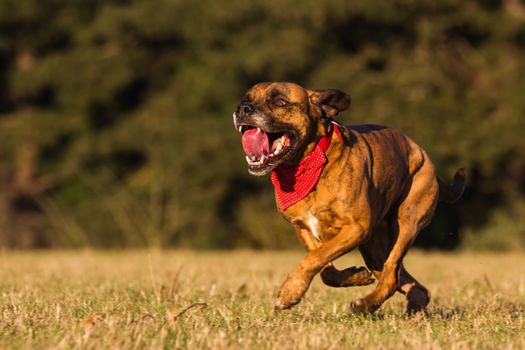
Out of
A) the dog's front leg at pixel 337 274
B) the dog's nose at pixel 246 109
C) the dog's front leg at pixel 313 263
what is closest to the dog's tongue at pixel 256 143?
the dog's nose at pixel 246 109

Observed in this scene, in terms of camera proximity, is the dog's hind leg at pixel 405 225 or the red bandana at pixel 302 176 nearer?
the red bandana at pixel 302 176

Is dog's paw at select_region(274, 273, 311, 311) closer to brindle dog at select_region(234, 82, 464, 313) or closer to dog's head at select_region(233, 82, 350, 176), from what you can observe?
brindle dog at select_region(234, 82, 464, 313)

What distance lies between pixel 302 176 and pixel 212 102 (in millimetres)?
20568

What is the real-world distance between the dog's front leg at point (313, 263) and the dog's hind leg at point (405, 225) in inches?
21.5

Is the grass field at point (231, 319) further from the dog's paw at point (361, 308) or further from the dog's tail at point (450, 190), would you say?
the dog's tail at point (450, 190)

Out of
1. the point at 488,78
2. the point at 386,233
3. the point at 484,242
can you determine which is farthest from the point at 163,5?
the point at 386,233

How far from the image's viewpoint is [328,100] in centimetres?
655

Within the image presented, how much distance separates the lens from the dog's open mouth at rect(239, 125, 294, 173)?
619 cm

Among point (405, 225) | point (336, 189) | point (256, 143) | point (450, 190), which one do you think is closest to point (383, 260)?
point (405, 225)

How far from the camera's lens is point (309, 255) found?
5.96 metres

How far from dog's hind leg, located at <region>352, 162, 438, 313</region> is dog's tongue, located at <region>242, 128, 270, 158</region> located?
1.17 m

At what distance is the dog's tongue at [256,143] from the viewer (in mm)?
6242

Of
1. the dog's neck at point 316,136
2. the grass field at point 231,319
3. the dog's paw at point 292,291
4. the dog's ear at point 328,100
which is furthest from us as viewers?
the dog's ear at point 328,100

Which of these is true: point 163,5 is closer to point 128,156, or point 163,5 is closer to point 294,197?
point 128,156
